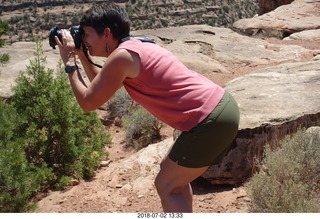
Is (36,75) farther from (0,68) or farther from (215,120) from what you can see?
(215,120)

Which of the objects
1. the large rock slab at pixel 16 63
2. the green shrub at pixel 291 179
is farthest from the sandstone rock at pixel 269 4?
the green shrub at pixel 291 179

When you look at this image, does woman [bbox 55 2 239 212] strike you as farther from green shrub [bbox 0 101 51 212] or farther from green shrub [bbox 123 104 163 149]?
green shrub [bbox 123 104 163 149]

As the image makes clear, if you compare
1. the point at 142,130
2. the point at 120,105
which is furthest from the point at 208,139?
the point at 120,105

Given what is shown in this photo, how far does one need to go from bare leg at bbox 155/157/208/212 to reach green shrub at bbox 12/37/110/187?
298 cm

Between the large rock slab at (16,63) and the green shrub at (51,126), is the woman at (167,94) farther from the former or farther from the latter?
the large rock slab at (16,63)

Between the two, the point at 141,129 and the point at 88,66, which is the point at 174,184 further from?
the point at 141,129

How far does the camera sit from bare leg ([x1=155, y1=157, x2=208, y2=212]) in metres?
2.47

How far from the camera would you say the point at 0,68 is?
823 centimetres

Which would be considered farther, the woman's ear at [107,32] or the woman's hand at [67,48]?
the woman's hand at [67,48]

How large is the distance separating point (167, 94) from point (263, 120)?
7.59 ft

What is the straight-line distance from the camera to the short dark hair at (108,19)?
2.49 metres

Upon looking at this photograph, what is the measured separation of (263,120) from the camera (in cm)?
454

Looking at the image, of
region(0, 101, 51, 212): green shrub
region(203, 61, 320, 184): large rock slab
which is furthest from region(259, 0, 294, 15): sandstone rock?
region(0, 101, 51, 212): green shrub

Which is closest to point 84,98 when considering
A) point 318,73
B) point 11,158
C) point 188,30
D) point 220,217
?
point 220,217
